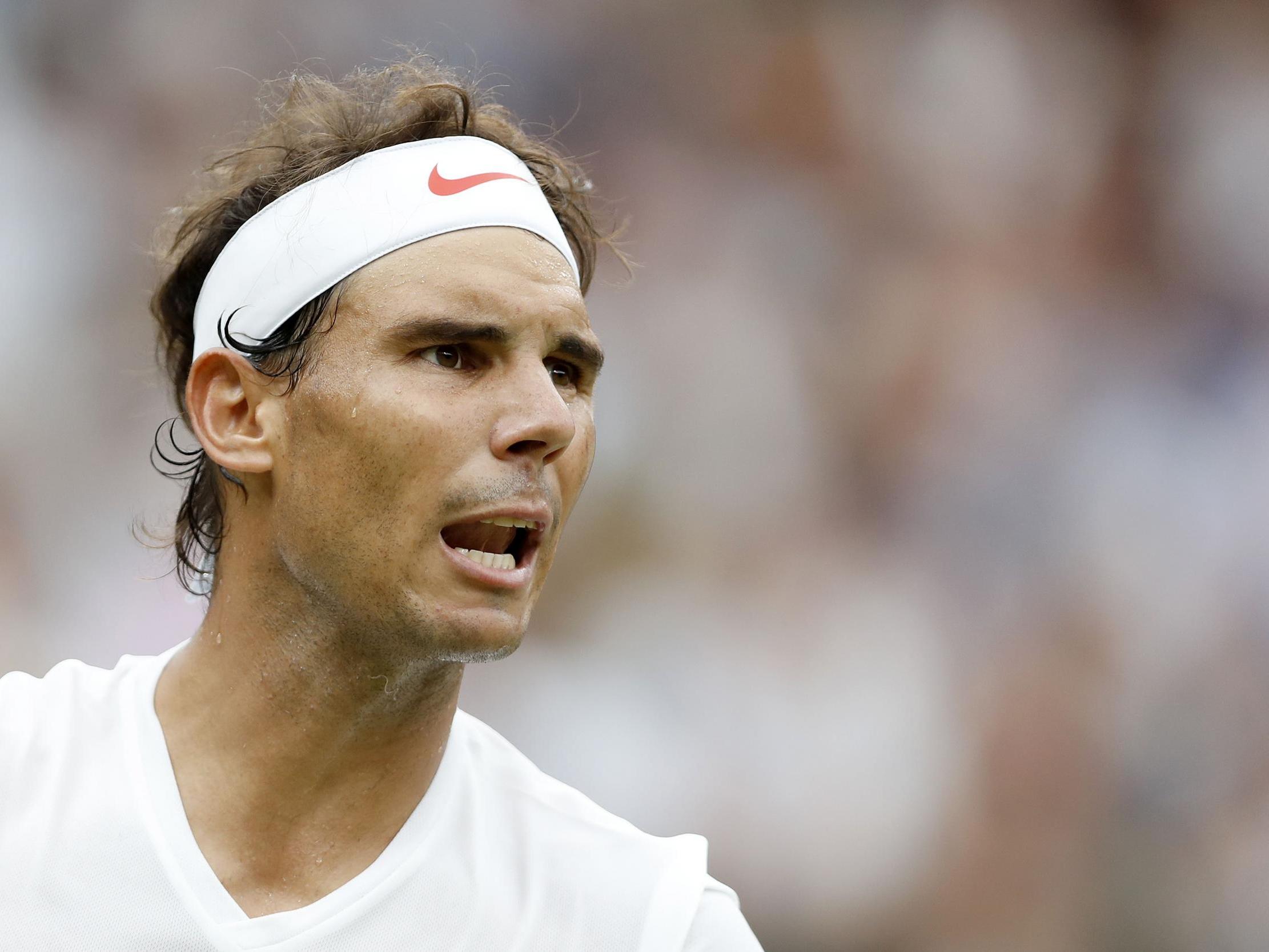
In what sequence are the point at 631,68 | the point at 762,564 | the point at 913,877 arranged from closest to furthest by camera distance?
the point at 913,877 < the point at 762,564 < the point at 631,68

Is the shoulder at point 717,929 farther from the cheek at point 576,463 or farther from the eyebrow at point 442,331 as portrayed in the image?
the eyebrow at point 442,331

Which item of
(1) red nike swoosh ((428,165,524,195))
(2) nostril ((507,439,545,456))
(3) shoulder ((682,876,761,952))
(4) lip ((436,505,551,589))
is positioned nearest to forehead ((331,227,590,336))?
(1) red nike swoosh ((428,165,524,195))

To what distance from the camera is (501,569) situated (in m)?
2.06

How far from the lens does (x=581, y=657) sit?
4555mm

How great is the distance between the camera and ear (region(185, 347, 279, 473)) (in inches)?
86.7

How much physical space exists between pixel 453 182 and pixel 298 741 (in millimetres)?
1018

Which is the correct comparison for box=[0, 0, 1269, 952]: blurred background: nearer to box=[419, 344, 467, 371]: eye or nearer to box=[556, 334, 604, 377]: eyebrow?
box=[556, 334, 604, 377]: eyebrow

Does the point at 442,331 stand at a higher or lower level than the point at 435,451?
higher

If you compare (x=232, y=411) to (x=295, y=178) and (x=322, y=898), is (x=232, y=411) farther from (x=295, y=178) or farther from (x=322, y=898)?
(x=322, y=898)

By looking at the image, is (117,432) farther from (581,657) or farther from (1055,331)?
(1055,331)

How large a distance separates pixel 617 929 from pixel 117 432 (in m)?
3.13

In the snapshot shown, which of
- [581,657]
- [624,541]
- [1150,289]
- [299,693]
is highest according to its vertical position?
[1150,289]

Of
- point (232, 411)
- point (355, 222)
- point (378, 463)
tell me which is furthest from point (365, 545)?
point (355, 222)

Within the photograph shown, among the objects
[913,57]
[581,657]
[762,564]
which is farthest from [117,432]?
[913,57]
